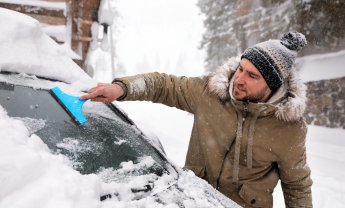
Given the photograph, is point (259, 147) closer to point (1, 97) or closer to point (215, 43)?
point (1, 97)

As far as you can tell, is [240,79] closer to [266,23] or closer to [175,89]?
[175,89]

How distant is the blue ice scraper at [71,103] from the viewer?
74.5 inches

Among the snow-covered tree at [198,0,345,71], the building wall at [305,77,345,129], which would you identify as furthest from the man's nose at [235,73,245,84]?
the building wall at [305,77,345,129]

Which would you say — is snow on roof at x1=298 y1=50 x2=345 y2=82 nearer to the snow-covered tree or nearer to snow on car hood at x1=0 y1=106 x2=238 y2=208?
the snow-covered tree

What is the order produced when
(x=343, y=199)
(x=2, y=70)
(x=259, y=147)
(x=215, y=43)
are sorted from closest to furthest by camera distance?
(x=2, y=70) → (x=259, y=147) → (x=343, y=199) → (x=215, y=43)

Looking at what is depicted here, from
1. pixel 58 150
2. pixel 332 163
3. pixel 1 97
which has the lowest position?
pixel 332 163

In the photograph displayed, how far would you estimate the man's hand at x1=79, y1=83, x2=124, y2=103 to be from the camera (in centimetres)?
195

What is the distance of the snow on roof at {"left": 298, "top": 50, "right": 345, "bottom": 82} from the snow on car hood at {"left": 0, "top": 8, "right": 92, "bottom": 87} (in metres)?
7.46

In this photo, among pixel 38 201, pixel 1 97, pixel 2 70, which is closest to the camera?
pixel 38 201

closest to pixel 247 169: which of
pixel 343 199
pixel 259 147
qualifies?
pixel 259 147

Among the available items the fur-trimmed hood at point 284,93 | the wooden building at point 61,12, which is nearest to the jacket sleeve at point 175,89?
the fur-trimmed hood at point 284,93

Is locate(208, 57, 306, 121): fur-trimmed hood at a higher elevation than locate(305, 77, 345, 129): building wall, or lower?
higher

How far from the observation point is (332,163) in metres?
6.53

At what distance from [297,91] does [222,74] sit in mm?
526
